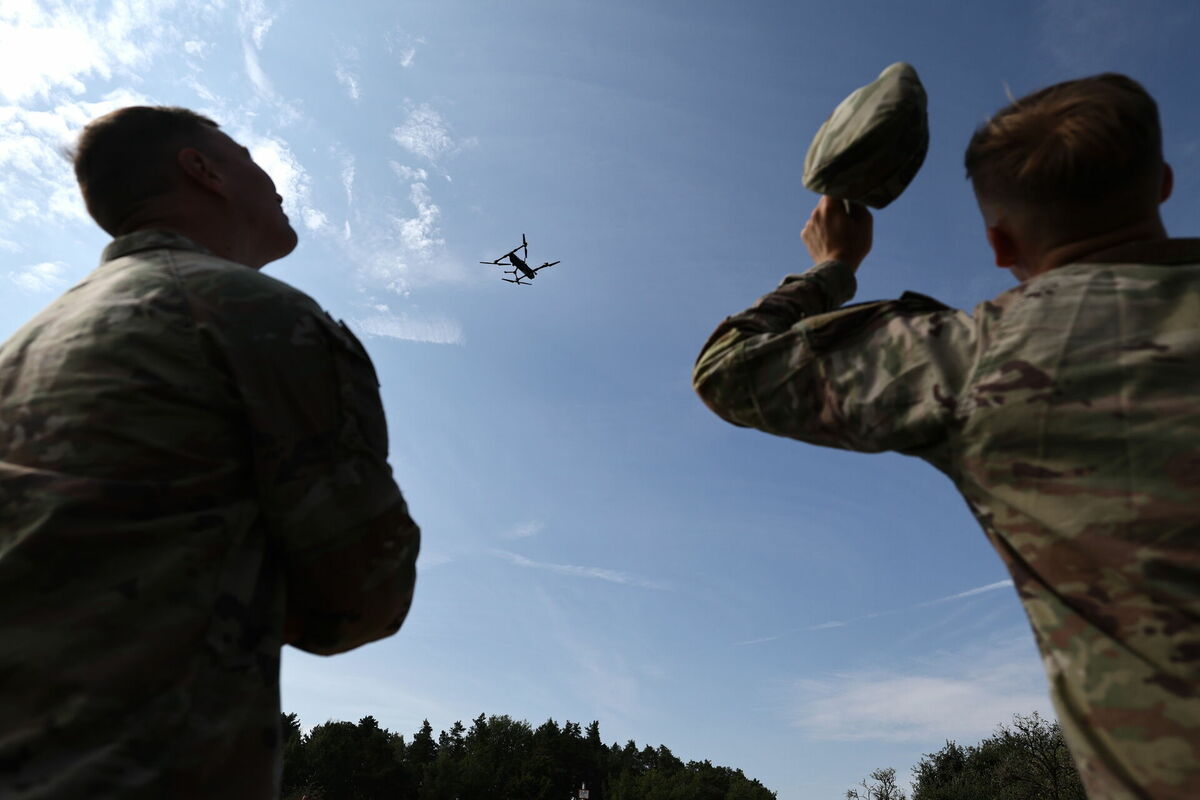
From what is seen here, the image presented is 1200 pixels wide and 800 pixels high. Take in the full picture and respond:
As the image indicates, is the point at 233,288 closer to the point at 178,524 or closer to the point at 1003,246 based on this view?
the point at 178,524

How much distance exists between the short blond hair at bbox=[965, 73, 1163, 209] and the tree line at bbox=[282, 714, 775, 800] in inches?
3111

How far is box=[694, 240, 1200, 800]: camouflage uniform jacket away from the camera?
1563 millimetres

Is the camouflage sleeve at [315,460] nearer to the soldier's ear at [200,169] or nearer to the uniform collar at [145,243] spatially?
the uniform collar at [145,243]

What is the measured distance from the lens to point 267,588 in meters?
2.08

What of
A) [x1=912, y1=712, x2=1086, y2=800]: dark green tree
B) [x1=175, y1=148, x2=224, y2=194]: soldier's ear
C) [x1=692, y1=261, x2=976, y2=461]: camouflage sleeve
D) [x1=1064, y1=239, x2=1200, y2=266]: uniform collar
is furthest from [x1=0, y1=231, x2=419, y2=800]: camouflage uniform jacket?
[x1=912, y1=712, x2=1086, y2=800]: dark green tree

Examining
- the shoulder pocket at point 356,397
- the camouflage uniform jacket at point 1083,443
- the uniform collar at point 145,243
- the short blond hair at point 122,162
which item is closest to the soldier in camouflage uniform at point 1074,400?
the camouflage uniform jacket at point 1083,443

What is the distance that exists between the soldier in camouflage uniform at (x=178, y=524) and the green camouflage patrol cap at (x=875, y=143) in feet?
5.89

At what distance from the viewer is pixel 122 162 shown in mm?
2959

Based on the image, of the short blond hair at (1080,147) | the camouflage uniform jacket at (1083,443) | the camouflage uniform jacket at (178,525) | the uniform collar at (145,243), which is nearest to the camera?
the camouflage uniform jacket at (1083,443)

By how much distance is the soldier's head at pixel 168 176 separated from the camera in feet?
9.55

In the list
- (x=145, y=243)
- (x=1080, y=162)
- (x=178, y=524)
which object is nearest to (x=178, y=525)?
(x=178, y=524)

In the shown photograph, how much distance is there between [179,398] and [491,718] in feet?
335

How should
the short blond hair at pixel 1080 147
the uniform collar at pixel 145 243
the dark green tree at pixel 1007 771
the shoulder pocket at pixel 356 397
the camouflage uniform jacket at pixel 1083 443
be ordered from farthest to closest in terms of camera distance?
the dark green tree at pixel 1007 771 → the uniform collar at pixel 145 243 → the shoulder pocket at pixel 356 397 → the short blond hair at pixel 1080 147 → the camouflage uniform jacket at pixel 1083 443

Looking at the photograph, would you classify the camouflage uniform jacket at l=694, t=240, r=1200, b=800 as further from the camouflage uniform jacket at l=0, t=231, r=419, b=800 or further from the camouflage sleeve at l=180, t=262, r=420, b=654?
the camouflage uniform jacket at l=0, t=231, r=419, b=800
